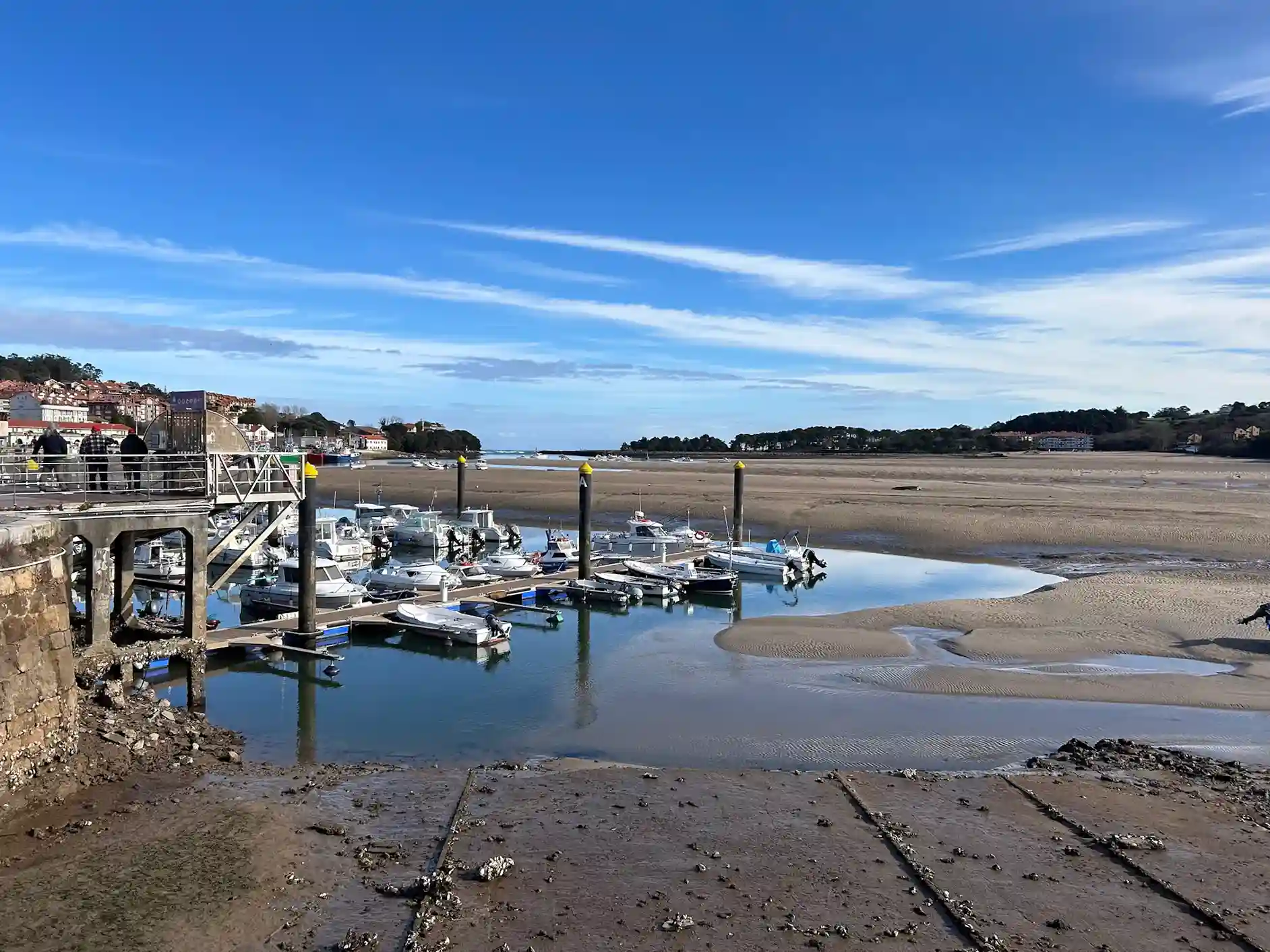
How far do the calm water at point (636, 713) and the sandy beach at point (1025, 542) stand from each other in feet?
4.88

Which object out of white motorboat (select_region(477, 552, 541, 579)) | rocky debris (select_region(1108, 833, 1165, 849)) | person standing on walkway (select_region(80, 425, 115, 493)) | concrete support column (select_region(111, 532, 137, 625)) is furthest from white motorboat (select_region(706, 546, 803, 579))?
rocky debris (select_region(1108, 833, 1165, 849))

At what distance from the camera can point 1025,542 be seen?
44.5 metres

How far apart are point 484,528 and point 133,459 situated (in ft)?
106

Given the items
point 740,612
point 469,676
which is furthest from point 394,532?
point 469,676

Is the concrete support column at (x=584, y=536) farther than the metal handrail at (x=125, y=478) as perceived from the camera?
Yes

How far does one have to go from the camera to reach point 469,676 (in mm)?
21297

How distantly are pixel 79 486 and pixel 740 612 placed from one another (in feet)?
65.6

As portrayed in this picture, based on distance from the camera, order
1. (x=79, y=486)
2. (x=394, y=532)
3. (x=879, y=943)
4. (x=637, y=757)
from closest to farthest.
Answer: (x=879, y=943), (x=637, y=757), (x=79, y=486), (x=394, y=532)

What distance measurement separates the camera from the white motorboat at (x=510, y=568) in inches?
1406

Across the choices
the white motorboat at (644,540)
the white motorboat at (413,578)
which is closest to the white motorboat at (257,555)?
the white motorboat at (413,578)

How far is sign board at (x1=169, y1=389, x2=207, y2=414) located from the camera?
19.3 m

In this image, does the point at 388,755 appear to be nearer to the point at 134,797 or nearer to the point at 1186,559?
the point at 134,797

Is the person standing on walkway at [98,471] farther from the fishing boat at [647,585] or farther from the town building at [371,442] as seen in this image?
the town building at [371,442]

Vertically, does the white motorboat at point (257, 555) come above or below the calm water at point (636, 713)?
above
